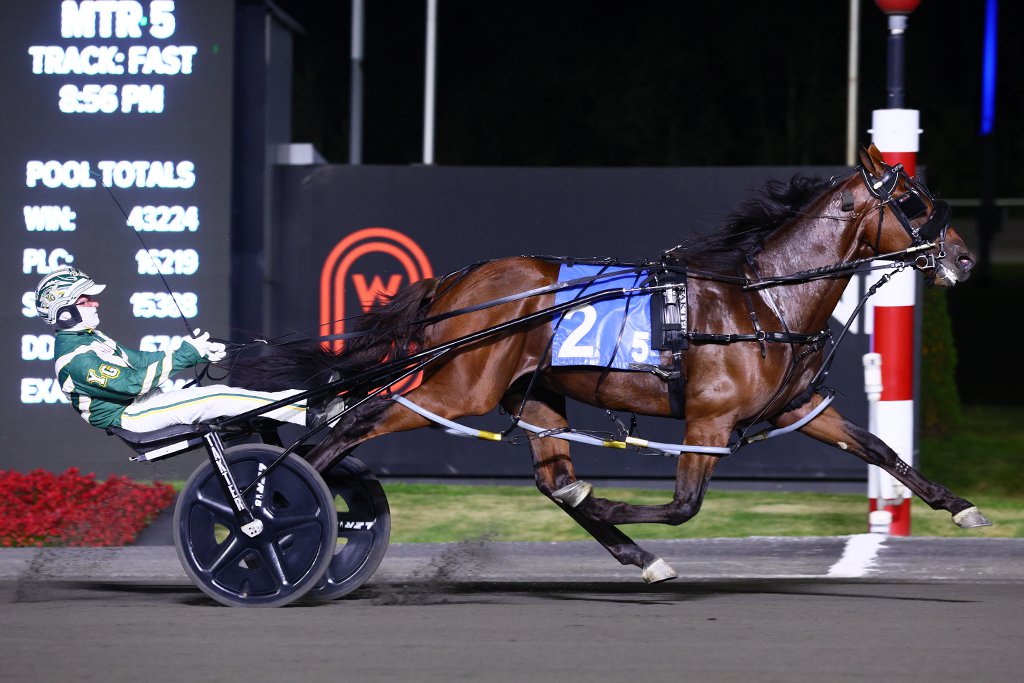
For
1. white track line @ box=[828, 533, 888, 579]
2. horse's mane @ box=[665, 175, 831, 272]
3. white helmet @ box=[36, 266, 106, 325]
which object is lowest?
white track line @ box=[828, 533, 888, 579]

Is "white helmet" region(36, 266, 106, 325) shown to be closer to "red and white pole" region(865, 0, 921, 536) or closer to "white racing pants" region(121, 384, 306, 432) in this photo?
"white racing pants" region(121, 384, 306, 432)

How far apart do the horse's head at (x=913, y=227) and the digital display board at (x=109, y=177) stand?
14.8ft

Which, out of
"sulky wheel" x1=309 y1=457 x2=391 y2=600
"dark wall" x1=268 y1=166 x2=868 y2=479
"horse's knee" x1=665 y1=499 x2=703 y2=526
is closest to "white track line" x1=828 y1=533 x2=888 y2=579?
"horse's knee" x1=665 y1=499 x2=703 y2=526

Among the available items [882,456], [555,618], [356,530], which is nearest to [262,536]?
[356,530]

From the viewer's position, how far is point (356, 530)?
660cm

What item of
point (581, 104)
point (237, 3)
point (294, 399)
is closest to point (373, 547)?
point (294, 399)

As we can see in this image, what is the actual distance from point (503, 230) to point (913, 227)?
151 inches

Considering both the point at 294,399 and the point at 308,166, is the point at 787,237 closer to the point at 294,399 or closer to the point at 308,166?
the point at 294,399

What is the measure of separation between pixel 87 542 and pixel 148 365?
2.16 meters

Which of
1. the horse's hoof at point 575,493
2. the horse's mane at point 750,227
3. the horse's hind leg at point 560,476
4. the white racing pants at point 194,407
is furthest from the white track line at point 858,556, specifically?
the white racing pants at point 194,407

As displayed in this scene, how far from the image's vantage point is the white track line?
7152mm

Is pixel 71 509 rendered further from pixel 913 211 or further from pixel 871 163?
pixel 913 211

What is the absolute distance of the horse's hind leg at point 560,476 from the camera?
6.49 metres

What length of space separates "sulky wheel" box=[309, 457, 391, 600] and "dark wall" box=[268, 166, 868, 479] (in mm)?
2996
